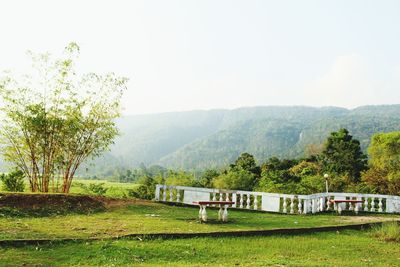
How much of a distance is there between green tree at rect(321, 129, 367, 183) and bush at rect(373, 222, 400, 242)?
84.1ft

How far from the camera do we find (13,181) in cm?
1661

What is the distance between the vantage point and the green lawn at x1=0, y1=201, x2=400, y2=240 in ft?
30.3

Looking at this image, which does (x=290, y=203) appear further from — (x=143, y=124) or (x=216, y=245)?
(x=143, y=124)

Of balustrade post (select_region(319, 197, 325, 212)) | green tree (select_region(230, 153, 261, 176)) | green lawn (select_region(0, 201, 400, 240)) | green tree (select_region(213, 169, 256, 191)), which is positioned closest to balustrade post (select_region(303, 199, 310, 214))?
green lawn (select_region(0, 201, 400, 240))

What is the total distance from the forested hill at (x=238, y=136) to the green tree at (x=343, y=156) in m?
39.9

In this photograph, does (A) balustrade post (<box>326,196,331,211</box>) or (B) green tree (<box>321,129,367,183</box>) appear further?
(B) green tree (<box>321,129,367,183</box>)

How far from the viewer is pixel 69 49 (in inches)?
678

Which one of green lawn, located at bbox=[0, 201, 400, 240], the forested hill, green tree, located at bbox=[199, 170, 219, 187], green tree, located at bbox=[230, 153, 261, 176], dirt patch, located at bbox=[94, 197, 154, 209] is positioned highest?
the forested hill

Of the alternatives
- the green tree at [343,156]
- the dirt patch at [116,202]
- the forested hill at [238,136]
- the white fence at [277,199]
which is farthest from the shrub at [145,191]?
the forested hill at [238,136]

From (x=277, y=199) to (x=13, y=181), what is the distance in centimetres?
982

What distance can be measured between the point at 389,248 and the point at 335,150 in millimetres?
32390

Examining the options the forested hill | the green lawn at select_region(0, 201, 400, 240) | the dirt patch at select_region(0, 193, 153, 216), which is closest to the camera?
the green lawn at select_region(0, 201, 400, 240)

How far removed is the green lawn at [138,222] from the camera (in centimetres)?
924

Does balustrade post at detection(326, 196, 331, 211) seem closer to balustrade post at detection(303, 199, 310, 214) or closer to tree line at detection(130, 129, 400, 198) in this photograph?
balustrade post at detection(303, 199, 310, 214)
